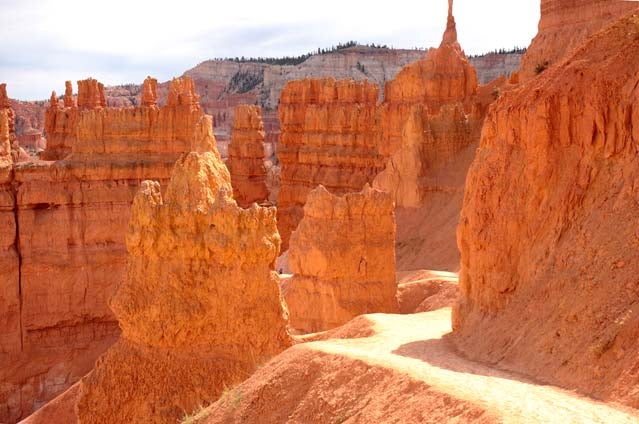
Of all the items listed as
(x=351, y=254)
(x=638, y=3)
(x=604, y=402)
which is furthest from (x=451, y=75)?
(x=604, y=402)

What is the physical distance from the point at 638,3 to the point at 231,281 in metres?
18.8

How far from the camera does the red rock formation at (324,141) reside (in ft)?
120

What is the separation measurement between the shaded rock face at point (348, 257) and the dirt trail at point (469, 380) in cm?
511

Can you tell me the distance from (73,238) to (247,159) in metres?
15.5

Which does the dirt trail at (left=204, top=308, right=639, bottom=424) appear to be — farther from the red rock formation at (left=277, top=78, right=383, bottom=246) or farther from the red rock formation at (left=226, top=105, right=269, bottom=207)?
the red rock formation at (left=226, top=105, right=269, bottom=207)

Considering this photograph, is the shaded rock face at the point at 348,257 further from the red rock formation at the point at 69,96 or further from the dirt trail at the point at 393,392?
the red rock formation at the point at 69,96

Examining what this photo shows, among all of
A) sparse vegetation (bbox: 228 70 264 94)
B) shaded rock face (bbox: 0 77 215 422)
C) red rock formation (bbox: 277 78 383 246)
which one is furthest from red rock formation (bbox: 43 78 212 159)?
sparse vegetation (bbox: 228 70 264 94)

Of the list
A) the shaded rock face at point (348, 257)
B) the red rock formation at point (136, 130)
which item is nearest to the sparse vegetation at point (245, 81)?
the red rock formation at point (136, 130)

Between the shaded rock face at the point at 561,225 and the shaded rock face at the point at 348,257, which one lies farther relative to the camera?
the shaded rock face at the point at 348,257

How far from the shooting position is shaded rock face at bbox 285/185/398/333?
17.8 meters

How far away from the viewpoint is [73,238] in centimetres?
2606

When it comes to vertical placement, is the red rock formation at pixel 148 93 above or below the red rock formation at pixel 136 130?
above

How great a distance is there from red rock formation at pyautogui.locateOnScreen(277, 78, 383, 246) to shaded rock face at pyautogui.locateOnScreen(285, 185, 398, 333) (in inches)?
644

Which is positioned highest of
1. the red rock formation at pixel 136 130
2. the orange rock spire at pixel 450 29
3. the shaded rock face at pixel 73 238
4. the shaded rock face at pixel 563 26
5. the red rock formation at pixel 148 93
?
the orange rock spire at pixel 450 29
